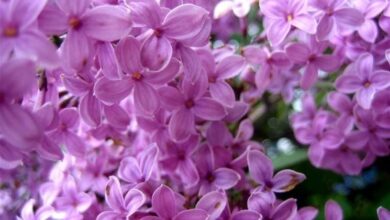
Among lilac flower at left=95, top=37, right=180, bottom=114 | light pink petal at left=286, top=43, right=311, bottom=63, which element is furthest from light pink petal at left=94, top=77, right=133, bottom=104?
light pink petal at left=286, top=43, right=311, bottom=63

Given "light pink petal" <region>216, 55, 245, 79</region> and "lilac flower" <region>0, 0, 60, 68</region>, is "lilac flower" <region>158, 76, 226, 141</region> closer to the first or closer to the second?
"light pink petal" <region>216, 55, 245, 79</region>

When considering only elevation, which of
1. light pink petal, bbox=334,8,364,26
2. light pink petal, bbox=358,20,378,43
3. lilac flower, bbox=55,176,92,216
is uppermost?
light pink petal, bbox=334,8,364,26

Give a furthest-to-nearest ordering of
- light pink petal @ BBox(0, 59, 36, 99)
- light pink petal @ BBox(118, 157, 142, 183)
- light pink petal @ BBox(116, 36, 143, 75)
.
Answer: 1. light pink petal @ BBox(118, 157, 142, 183)
2. light pink petal @ BBox(116, 36, 143, 75)
3. light pink petal @ BBox(0, 59, 36, 99)

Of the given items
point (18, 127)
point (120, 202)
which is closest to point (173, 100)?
point (120, 202)

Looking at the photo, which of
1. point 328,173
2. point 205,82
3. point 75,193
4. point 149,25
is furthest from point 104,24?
point 328,173

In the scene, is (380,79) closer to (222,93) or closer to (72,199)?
(222,93)

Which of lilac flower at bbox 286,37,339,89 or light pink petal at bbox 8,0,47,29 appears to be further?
lilac flower at bbox 286,37,339,89

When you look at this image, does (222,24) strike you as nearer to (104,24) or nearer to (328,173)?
(328,173)
